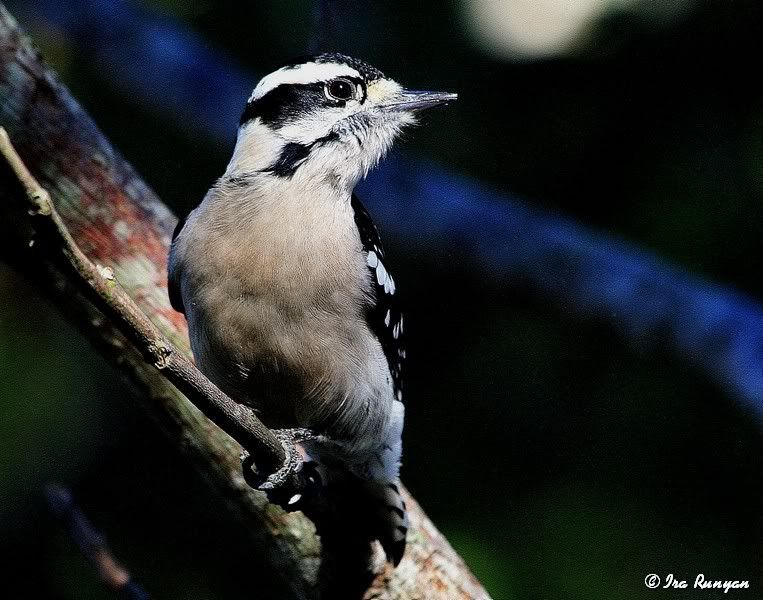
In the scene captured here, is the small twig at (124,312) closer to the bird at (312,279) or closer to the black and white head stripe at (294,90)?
the bird at (312,279)

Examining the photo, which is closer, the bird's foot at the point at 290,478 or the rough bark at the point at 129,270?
the bird's foot at the point at 290,478

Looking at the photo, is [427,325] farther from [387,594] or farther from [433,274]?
[387,594]

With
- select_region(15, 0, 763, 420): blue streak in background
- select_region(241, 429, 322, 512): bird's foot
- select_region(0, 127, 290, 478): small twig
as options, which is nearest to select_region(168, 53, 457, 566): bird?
select_region(241, 429, 322, 512): bird's foot

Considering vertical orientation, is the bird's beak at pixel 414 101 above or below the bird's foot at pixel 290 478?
above

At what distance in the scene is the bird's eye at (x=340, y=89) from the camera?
4.23 meters

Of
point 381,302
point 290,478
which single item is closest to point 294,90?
point 381,302

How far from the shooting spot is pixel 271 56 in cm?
663

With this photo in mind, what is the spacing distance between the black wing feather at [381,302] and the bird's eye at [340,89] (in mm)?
456

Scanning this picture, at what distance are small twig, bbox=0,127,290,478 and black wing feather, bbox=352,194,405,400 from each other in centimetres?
116

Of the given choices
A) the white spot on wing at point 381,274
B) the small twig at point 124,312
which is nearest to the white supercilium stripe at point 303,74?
the white spot on wing at point 381,274

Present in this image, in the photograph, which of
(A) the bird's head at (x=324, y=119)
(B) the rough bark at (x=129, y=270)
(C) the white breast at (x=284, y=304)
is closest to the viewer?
(C) the white breast at (x=284, y=304)

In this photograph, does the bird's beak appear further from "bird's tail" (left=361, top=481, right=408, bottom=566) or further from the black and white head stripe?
"bird's tail" (left=361, top=481, right=408, bottom=566)

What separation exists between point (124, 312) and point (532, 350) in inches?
147

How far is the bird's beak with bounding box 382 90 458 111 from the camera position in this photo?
4.32 m
